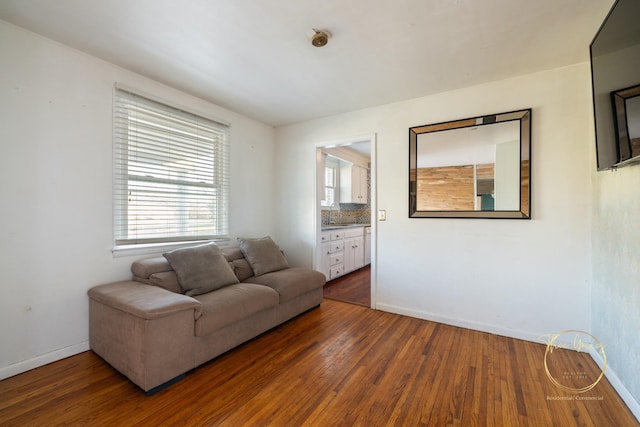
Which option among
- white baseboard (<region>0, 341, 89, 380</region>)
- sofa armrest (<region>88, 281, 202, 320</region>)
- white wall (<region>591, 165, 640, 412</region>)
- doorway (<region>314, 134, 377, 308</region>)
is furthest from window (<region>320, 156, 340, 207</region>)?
white baseboard (<region>0, 341, 89, 380</region>)

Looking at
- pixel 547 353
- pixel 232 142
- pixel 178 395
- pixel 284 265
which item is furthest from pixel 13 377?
pixel 547 353

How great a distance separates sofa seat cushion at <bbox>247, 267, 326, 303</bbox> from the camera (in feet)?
8.83

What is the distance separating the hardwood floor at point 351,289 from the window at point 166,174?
1734 millimetres

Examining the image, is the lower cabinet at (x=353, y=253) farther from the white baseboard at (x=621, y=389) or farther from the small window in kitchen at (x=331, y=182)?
the white baseboard at (x=621, y=389)

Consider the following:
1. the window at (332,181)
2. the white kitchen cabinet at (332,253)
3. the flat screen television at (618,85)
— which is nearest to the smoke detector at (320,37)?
the flat screen television at (618,85)

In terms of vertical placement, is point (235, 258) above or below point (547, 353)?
above

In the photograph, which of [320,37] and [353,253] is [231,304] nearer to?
[320,37]

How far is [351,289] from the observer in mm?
4031

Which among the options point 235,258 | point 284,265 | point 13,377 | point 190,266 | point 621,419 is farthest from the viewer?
point 284,265

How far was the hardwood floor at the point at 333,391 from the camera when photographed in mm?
1515

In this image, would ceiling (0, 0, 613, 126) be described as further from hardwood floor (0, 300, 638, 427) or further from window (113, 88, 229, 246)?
hardwood floor (0, 300, 638, 427)

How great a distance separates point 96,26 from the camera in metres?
1.87

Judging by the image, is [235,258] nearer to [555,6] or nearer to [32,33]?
[32,33]

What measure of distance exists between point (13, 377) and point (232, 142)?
2768 mm
